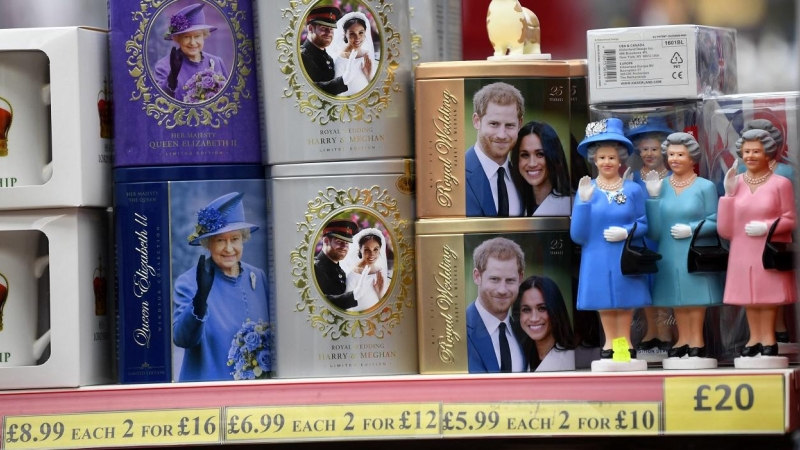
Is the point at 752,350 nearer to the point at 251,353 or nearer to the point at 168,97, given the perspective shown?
the point at 251,353

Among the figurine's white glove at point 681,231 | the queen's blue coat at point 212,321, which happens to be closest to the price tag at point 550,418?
the figurine's white glove at point 681,231

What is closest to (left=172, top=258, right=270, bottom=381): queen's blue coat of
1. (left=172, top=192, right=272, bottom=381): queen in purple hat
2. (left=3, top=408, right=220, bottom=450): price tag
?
(left=172, top=192, right=272, bottom=381): queen in purple hat

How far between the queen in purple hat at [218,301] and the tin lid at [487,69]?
0.98ft

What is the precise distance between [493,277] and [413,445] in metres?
0.47

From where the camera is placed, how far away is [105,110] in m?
1.45

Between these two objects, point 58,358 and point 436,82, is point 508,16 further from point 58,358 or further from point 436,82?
point 58,358

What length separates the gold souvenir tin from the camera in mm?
1346

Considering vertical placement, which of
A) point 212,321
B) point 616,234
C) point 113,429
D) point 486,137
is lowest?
point 113,429

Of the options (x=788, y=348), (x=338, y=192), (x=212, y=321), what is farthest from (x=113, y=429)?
(x=788, y=348)

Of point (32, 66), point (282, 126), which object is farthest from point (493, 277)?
point (32, 66)

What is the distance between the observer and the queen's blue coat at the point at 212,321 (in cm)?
139

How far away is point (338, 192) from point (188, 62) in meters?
0.26

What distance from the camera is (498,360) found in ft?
4.41

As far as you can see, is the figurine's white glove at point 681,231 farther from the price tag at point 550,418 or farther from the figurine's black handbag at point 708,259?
the price tag at point 550,418
